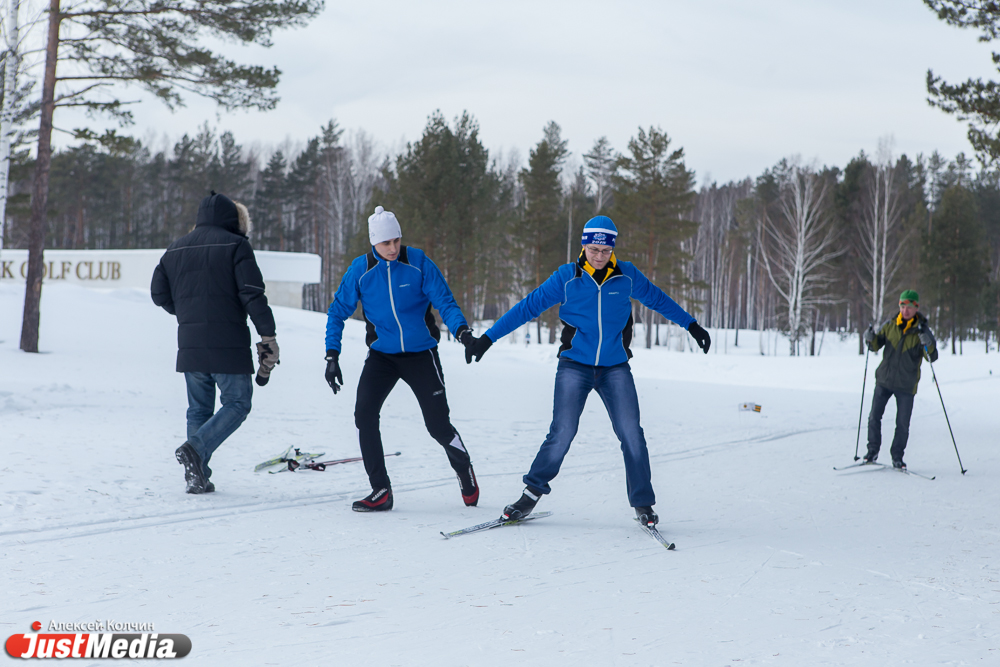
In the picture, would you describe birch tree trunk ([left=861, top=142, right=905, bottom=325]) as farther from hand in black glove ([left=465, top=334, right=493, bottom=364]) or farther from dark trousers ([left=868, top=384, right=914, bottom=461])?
hand in black glove ([left=465, top=334, right=493, bottom=364])

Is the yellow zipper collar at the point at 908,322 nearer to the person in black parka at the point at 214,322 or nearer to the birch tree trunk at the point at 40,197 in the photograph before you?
the person in black parka at the point at 214,322

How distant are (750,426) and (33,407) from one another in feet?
27.2

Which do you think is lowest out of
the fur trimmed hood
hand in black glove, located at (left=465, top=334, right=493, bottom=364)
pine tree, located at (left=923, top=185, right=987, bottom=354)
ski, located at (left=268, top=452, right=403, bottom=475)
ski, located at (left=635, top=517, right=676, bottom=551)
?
ski, located at (left=268, top=452, right=403, bottom=475)

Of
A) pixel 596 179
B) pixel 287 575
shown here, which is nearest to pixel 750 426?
pixel 287 575

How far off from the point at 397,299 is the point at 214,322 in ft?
3.74

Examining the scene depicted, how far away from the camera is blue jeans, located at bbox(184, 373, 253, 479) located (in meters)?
4.77

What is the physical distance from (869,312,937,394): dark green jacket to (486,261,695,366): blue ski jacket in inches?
150

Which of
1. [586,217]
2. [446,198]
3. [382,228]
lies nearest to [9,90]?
[382,228]

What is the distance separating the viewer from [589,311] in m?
4.35

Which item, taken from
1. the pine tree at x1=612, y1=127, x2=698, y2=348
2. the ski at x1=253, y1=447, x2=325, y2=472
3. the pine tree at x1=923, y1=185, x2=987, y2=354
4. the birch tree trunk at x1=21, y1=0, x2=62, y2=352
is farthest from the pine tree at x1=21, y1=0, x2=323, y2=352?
the pine tree at x1=923, y1=185, x2=987, y2=354

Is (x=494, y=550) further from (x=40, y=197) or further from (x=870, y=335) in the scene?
(x=40, y=197)

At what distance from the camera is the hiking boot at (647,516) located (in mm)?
4297

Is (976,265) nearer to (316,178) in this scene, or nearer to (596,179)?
(596,179)

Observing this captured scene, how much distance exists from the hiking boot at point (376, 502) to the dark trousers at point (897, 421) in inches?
186
